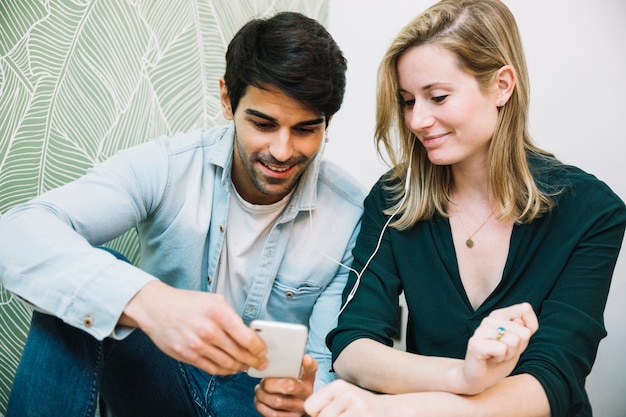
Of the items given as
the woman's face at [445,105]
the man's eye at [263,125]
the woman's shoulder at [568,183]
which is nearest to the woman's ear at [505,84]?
the woman's face at [445,105]

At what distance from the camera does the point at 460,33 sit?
3.87ft

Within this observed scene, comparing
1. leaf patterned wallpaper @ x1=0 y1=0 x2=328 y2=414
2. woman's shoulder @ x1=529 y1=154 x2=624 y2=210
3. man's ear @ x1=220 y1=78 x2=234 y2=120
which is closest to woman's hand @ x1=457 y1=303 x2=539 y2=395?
woman's shoulder @ x1=529 y1=154 x2=624 y2=210

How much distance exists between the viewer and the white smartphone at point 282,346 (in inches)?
34.5

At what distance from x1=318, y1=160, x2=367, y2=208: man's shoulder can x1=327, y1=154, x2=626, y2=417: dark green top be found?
7 centimetres

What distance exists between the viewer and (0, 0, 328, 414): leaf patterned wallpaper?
4.93 feet

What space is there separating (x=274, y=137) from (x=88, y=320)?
545 millimetres

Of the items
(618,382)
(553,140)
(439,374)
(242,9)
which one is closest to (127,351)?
(439,374)

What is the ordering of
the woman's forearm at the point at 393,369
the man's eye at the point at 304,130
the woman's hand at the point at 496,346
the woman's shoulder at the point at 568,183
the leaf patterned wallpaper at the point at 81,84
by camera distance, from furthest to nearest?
the leaf patterned wallpaper at the point at 81,84, the man's eye at the point at 304,130, the woman's shoulder at the point at 568,183, the woman's forearm at the point at 393,369, the woman's hand at the point at 496,346

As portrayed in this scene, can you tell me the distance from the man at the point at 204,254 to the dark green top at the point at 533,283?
0.47ft

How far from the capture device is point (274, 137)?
1.25 m

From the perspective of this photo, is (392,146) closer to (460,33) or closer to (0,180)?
(460,33)

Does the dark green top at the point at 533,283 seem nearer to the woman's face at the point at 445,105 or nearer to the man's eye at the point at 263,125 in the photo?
the woman's face at the point at 445,105

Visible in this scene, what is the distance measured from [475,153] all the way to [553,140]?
0.44m

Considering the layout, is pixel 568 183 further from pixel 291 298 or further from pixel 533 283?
pixel 291 298
